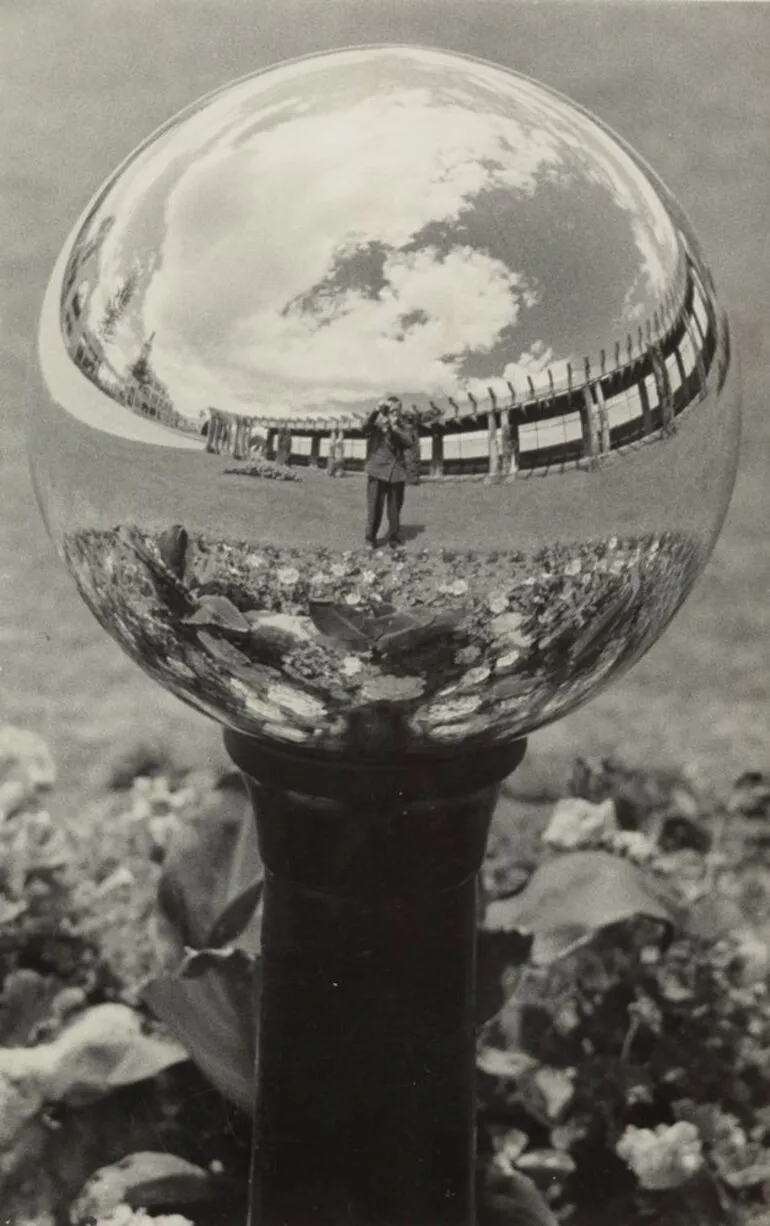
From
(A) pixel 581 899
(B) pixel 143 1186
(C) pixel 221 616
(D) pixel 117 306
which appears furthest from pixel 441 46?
(B) pixel 143 1186

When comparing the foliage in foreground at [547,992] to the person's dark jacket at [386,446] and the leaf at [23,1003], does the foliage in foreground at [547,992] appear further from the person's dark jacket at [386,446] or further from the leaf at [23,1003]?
the person's dark jacket at [386,446]

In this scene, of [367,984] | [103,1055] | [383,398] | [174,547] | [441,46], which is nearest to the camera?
[383,398]

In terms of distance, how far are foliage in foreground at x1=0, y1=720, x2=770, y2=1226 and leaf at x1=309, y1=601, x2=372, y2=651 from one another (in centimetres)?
104

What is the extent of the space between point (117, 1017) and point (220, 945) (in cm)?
18

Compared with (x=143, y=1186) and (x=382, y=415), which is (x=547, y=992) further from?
(x=382, y=415)

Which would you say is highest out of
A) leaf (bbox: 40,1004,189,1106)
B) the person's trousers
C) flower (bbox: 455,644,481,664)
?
the person's trousers

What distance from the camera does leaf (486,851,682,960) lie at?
2.20m

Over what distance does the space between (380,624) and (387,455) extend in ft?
0.46

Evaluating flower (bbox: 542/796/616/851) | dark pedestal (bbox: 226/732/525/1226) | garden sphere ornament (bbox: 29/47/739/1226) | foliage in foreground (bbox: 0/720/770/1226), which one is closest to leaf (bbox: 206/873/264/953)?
foliage in foreground (bbox: 0/720/770/1226)

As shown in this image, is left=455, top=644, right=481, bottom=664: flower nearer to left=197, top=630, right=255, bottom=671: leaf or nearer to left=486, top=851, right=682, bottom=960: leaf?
left=197, top=630, right=255, bottom=671: leaf

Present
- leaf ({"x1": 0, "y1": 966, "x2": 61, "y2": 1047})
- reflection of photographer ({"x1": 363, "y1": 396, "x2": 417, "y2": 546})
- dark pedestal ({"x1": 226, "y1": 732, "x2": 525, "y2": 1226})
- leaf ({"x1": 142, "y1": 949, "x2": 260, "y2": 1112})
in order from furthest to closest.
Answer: leaf ({"x1": 0, "y1": 966, "x2": 61, "y2": 1047})
leaf ({"x1": 142, "y1": 949, "x2": 260, "y2": 1112})
dark pedestal ({"x1": 226, "y1": 732, "x2": 525, "y2": 1226})
reflection of photographer ({"x1": 363, "y1": 396, "x2": 417, "y2": 546})

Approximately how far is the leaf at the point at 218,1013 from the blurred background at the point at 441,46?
28 centimetres

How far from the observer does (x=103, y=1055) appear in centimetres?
222

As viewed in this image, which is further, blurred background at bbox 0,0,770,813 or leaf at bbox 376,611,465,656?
blurred background at bbox 0,0,770,813
